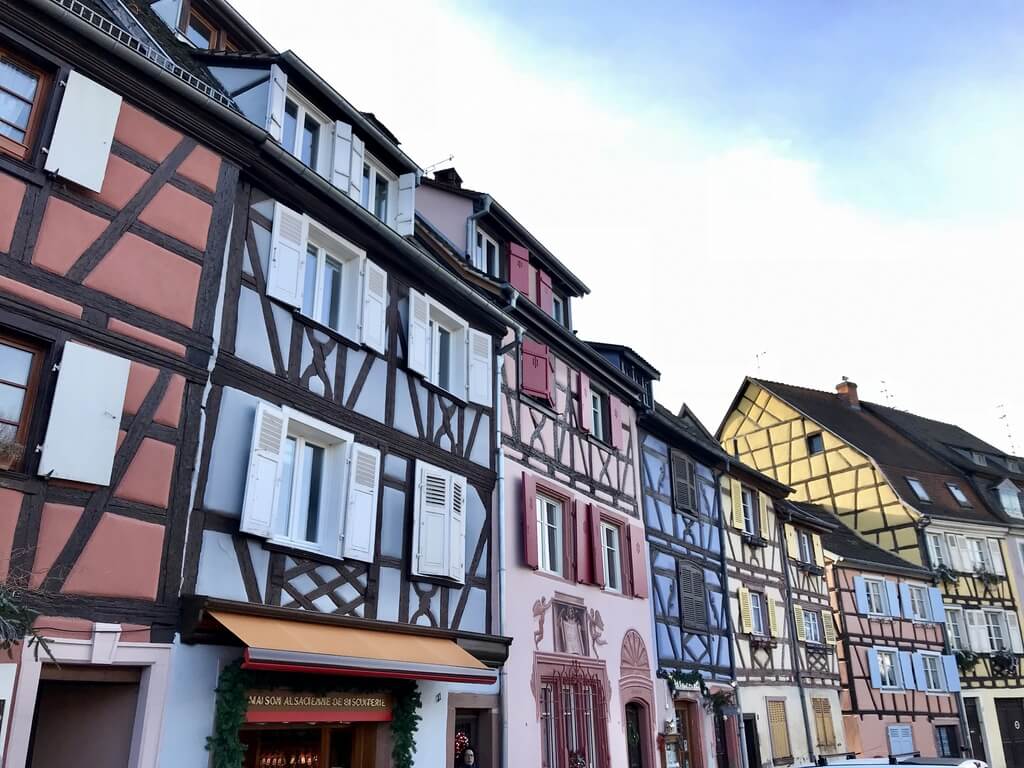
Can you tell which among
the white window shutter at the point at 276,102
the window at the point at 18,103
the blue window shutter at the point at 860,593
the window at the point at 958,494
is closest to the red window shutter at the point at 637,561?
the white window shutter at the point at 276,102

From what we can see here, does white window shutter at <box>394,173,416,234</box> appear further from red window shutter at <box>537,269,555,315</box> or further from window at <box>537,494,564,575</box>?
window at <box>537,494,564,575</box>

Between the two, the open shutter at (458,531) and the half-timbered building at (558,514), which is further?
the half-timbered building at (558,514)

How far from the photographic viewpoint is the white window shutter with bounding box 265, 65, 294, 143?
10.4 meters

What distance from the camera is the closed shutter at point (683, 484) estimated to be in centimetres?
1953

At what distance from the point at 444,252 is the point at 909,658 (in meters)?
22.8

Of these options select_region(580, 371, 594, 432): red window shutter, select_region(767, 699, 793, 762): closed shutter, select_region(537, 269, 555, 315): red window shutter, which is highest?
select_region(537, 269, 555, 315): red window shutter


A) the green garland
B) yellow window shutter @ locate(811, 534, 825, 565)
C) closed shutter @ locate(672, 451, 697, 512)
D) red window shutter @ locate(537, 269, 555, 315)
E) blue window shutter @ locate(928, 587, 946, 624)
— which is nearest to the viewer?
the green garland

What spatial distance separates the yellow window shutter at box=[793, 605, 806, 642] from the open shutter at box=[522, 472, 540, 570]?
13027mm

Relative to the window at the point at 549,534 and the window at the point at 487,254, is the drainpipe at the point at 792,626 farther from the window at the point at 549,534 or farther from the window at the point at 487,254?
the window at the point at 487,254

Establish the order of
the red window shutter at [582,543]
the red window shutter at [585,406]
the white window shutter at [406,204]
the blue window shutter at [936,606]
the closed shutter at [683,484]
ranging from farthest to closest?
the blue window shutter at [936,606] → the closed shutter at [683,484] → the red window shutter at [585,406] → the red window shutter at [582,543] → the white window shutter at [406,204]

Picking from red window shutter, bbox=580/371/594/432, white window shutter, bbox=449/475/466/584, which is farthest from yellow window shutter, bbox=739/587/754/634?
white window shutter, bbox=449/475/466/584

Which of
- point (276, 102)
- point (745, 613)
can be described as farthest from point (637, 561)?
point (276, 102)

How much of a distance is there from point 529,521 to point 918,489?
25884 mm

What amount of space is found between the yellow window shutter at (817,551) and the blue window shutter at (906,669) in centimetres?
452
